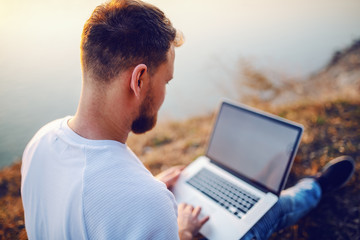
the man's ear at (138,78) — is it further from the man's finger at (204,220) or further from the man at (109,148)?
the man's finger at (204,220)

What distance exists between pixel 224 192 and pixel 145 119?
32.9 inches

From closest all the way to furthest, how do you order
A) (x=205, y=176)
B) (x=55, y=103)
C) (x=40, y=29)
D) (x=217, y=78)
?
(x=205, y=176) → (x=40, y=29) → (x=55, y=103) → (x=217, y=78)

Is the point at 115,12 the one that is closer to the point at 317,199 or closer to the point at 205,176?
the point at 205,176

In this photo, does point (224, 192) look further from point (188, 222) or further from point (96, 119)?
point (96, 119)

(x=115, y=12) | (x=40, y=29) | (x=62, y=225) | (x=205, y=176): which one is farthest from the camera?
(x=40, y=29)

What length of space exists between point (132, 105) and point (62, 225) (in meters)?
0.57

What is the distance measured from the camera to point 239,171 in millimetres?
1707

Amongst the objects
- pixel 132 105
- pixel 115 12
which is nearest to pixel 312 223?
pixel 132 105

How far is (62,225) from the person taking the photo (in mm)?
821

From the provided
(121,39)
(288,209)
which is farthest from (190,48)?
(121,39)

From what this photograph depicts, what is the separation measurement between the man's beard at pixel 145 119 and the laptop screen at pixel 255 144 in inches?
31.4

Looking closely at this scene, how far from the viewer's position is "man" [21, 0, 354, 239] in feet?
2.60

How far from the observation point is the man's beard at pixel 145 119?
1107 millimetres

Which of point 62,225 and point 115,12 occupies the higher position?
point 115,12
